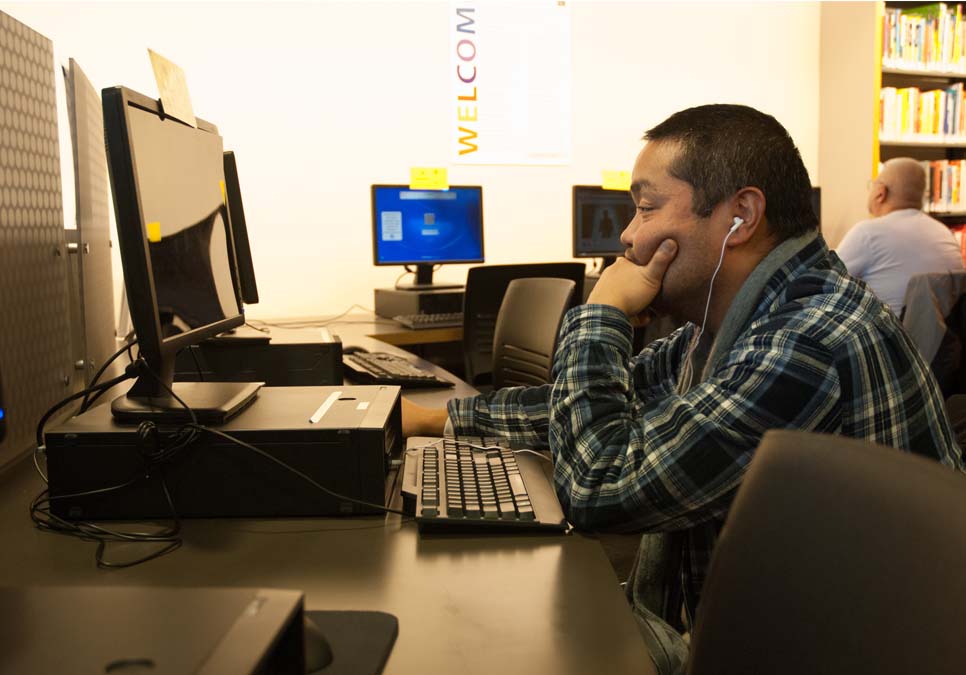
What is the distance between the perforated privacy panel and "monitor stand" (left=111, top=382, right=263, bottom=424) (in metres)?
0.22

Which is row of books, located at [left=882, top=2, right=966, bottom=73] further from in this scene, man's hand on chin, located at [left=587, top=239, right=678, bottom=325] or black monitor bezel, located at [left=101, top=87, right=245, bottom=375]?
black monitor bezel, located at [left=101, top=87, right=245, bottom=375]

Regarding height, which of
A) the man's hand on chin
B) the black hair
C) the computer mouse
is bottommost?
the computer mouse

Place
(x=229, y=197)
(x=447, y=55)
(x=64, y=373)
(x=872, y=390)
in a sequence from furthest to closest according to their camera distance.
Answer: (x=447, y=55)
(x=229, y=197)
(x=64, y=373)
(x=872, y=390)

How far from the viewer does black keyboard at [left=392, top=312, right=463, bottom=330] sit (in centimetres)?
288

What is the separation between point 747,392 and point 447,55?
9.58 ft

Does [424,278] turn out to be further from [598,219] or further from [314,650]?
[314,650]

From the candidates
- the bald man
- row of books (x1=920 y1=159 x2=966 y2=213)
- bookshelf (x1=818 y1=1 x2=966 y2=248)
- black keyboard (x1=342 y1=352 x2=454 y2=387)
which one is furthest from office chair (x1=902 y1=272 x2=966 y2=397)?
black keyboard (x1=342 y1=352 x2=454 y2=387)

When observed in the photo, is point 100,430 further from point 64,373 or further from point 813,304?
point 813,304

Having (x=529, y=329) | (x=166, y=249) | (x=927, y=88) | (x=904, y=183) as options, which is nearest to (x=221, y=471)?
(x=166, y=249)

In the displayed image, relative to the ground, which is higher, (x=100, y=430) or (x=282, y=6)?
(x=282, y=6)

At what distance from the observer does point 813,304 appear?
944 millimetres

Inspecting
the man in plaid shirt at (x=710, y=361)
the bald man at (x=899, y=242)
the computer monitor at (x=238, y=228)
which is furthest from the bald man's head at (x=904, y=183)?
the computer monitor at (x=238, y=228)

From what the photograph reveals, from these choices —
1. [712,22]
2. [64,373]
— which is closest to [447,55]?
[712,22]

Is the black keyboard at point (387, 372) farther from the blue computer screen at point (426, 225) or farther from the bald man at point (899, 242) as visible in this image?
the bald man at point (899, 242)
